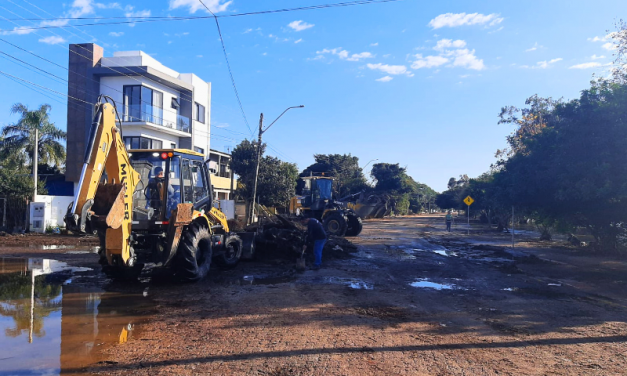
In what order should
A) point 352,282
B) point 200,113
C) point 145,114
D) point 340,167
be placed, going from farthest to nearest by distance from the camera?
point 340,167 → point 200,113 → point 145,114 → point 352,282

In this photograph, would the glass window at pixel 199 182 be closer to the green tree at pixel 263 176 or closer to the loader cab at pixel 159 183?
the loader cab at pixel 159 183

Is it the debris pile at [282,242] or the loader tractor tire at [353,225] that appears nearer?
the debris pile at [282,242]

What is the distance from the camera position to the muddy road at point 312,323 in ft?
16.3

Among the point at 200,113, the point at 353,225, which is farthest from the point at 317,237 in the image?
the point at 200,113

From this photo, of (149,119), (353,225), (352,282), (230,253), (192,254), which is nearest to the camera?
(192,254)

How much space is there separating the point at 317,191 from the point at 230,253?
1352cm

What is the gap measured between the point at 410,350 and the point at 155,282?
19.8ft

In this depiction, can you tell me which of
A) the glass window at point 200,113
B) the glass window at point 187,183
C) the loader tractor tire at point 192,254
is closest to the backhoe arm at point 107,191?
the loader tractor tire at point 192,254

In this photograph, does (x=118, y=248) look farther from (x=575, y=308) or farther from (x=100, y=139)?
(x=575, y=308)

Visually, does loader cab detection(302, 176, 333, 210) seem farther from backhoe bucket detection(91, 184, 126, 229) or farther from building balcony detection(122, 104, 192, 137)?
backhoe bucket detection(91, 184, 126, 229)

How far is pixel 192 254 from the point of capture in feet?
28.9

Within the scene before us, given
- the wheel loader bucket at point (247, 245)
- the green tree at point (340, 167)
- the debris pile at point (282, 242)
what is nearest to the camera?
the wheel loader bucket at point (247, 245)

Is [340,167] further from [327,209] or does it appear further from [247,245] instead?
[247,245]

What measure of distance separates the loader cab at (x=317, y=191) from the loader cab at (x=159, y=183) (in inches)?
604
